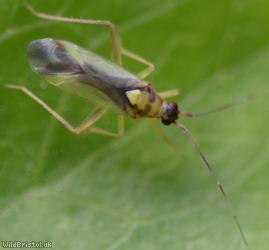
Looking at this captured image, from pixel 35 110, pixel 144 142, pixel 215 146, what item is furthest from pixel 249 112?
pixel 35 110

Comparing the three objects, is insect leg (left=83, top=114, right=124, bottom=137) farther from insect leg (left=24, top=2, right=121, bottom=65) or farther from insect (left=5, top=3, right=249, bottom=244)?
insect leg (left=24, top=2, right=121, bottom=65)

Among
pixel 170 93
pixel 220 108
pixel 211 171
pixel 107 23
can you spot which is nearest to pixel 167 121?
pixel 170 93

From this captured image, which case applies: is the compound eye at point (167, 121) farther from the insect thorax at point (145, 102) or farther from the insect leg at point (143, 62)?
the insect leg at point (143, 62)

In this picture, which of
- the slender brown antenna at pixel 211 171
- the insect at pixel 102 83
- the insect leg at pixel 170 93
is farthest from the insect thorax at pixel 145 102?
the slender brown antenna at pixel 211 171

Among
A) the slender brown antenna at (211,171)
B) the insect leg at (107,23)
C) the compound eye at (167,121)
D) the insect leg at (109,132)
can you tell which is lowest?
the slender brown antenna at (211,171)

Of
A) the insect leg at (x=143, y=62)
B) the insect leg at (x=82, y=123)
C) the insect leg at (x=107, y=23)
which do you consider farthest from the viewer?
the insect leg at (x=143, y=62)

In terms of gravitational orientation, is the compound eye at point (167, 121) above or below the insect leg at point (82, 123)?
above

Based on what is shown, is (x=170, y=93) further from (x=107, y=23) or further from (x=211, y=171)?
(x=107, y=23)
